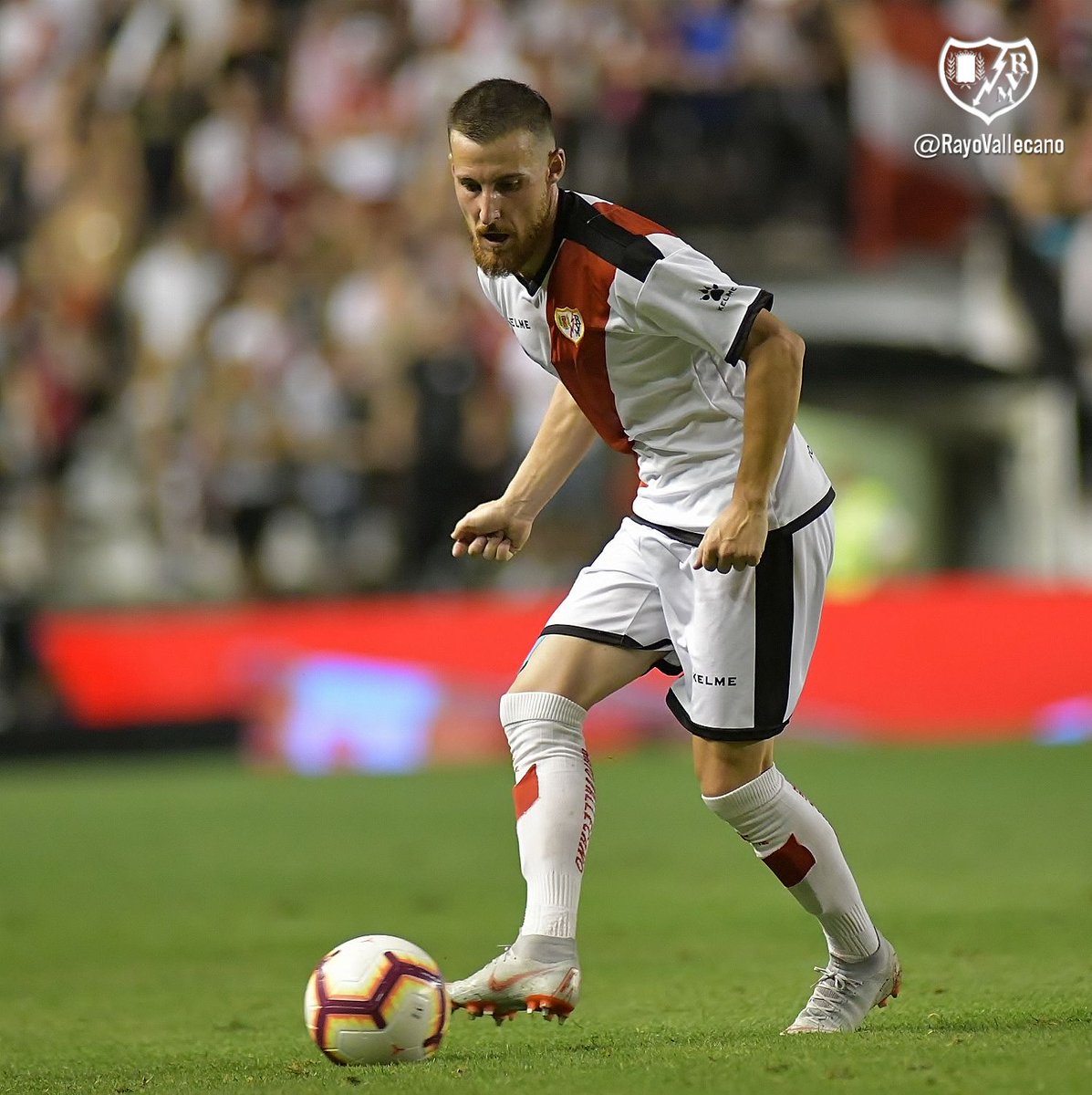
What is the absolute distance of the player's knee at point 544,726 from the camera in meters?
4.17

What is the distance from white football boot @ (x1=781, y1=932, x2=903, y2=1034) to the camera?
14.1 feet

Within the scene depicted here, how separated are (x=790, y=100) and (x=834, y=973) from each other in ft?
35.6

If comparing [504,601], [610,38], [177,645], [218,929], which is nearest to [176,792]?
[177,645]

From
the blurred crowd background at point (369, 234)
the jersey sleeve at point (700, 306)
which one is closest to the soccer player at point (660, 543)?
the jersey sleeve at point (700, 306)

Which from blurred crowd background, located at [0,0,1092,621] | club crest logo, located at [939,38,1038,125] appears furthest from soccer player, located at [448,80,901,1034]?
club crest logo, located at [939,38,1038,125]

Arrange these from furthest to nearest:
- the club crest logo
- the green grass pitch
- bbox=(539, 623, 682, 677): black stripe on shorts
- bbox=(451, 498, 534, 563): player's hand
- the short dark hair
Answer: the club crest logo
bbox=(451, 498, 534, 563): player's hand
bbox=(539, 623, 682, 677): black stripe on shorts
the short dark hair
the green grass pitch

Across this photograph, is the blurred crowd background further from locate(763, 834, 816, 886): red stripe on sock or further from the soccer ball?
the soccer ball

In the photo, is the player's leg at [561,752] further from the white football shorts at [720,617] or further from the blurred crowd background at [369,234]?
the blurred crowd background at [369,234]

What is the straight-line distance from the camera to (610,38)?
1461 cm

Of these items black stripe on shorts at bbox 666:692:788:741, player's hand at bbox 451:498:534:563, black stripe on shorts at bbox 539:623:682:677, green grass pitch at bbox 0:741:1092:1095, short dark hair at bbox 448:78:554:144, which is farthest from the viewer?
player's hand at bbox 451:498:534:563

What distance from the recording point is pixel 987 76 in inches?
531

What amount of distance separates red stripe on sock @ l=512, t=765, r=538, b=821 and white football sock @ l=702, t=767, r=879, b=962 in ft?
1.31

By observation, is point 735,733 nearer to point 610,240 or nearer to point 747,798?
point 747,798

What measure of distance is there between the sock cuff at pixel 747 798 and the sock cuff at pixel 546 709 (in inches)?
13.8
